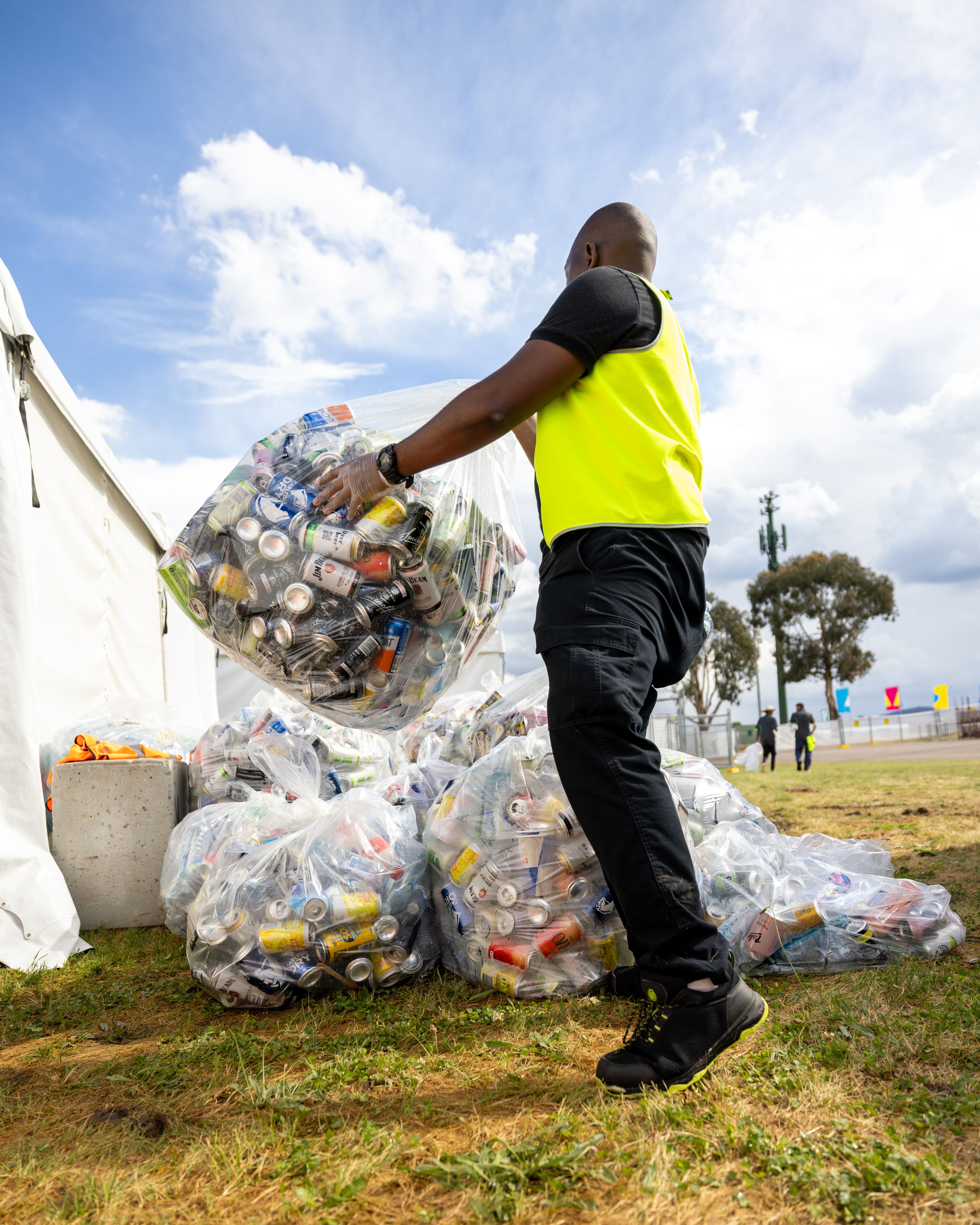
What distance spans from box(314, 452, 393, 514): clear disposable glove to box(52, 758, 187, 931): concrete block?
6.86 feet

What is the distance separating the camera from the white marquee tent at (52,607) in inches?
121

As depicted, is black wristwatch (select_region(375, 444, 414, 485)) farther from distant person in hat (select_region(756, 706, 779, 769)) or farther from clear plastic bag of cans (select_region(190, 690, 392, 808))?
distant person in hat (select_region(756, 706, 779, 769))

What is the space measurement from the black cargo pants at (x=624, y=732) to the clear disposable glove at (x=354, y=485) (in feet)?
1.52

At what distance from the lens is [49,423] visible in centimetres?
441

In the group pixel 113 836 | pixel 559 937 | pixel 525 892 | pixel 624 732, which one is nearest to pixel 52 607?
pixel 113 836

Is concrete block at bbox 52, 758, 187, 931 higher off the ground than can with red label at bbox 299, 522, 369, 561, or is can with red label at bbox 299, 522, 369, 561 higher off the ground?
can with red label at bbox 299, 522, 369, 561

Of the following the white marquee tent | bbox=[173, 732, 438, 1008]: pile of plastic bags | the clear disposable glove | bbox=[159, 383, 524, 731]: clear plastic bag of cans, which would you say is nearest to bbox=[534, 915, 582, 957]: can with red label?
bbox=[173, 732, 438, 1008]: pile of plastic bags

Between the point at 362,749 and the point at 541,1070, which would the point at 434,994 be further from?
the point at 362,749

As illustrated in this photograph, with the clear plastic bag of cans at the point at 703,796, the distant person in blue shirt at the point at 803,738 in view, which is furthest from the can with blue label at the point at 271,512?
the distant person in blue shirt at the point at 803,738

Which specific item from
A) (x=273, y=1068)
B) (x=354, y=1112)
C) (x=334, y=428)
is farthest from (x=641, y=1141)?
(x=334, y=428)

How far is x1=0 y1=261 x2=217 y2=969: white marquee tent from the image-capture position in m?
3.07

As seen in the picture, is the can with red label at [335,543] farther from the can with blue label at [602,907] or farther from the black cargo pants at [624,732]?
the can with blue label at [602,907]

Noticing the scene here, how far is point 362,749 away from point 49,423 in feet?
8.31

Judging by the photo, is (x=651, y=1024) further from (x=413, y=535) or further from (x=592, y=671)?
(x=413, y=535)
